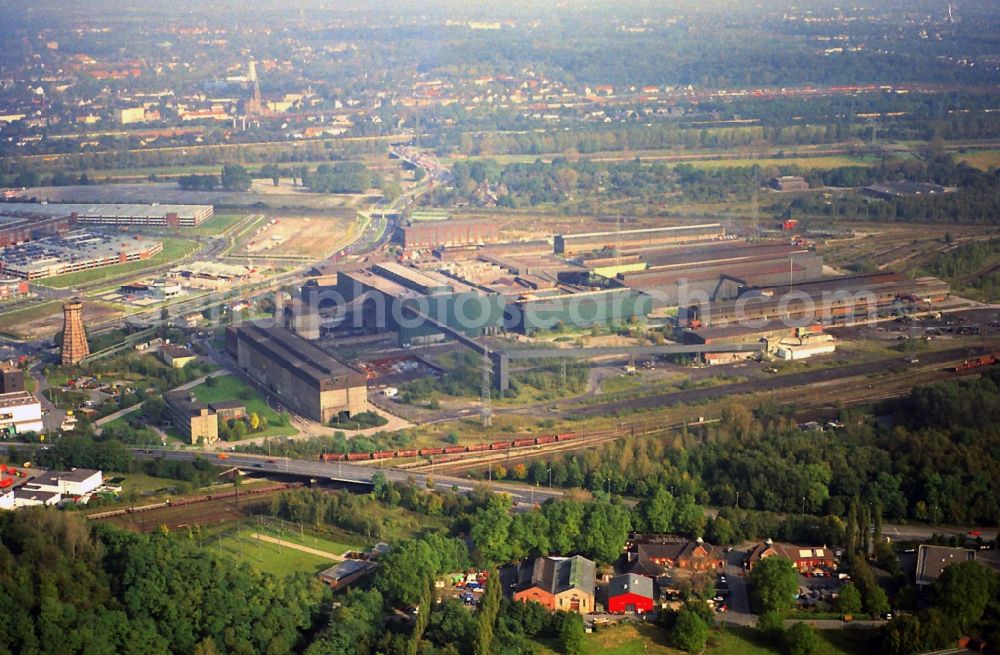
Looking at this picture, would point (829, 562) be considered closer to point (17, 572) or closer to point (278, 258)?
point (17, 572)

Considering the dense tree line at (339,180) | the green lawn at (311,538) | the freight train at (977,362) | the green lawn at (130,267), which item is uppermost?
the dense tree line at (339,180)

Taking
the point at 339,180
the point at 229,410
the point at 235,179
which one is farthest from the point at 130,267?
the point at 229,410

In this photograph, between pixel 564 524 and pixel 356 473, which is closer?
pixel 564 524

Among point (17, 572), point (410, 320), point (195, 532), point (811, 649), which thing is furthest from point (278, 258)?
point (811, 649)

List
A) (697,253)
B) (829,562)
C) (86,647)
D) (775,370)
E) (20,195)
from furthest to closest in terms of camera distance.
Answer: (20,195), (697,253), (775,370), (829,562), (86,647)

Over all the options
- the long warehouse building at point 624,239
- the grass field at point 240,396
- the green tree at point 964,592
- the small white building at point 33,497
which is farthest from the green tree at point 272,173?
the green tree at point 964,592

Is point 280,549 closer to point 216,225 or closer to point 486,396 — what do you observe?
point 486,396

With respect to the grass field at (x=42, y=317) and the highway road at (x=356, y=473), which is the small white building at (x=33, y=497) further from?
the grass field at (x=42, y=317)
